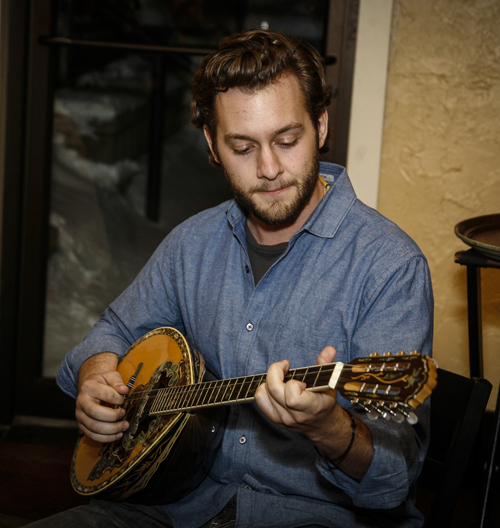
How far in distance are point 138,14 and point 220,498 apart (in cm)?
434

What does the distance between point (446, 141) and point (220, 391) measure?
155cm

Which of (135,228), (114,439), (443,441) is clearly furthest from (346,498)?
(135,228)

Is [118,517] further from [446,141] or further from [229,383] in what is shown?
[446,141]

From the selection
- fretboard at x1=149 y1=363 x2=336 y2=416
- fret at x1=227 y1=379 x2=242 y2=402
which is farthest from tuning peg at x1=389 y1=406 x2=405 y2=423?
fret at x1=227 y1=379 x2=242 y2=402

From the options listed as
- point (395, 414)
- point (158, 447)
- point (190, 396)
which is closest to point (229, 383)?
point (190, 396)

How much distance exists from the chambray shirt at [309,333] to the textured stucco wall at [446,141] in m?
0.84

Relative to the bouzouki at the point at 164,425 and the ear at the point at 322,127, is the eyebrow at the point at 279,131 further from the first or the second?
the bouzouki at the point at 164,425

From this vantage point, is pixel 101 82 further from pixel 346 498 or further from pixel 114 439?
pixel 346 498

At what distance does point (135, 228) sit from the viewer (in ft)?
15.9

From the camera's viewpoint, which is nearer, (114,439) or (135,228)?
(114,439)

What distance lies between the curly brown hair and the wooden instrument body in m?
0.62

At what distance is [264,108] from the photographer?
133 cm

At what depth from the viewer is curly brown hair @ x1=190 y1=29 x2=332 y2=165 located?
135 centimetres

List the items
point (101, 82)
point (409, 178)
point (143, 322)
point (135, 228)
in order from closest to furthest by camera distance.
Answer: point (143, 322), point (409, 178), point (135, 228), point (101, 82)
